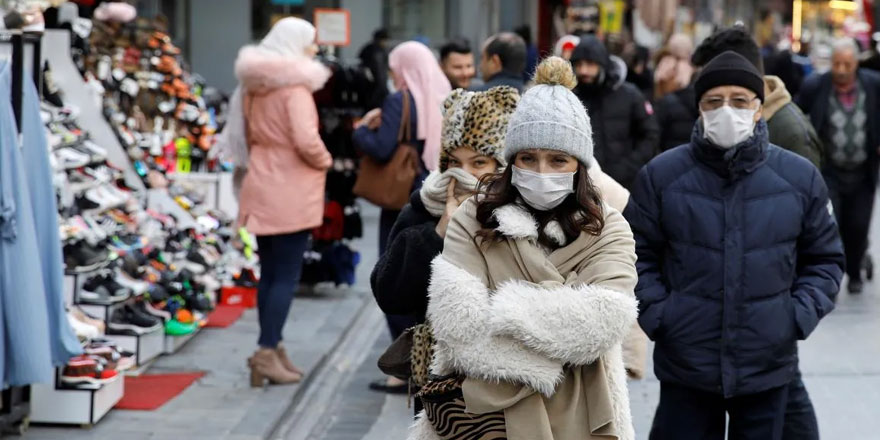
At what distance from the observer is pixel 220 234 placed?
10727mm

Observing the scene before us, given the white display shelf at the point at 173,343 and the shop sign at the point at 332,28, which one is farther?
the shop sign at the point at 332,28

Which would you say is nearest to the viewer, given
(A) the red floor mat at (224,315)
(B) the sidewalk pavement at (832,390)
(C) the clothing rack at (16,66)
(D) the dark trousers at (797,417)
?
(D) the dark trousers at (797,417)

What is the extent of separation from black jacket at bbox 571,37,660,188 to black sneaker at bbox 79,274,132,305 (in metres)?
2.92

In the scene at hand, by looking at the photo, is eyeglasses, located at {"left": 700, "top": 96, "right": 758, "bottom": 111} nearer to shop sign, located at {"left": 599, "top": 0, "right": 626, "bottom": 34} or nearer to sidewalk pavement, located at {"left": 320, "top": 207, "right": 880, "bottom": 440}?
sidewalk pavement, located at {"left": 320, "top": 207, "right": 880, "bottom": 440}

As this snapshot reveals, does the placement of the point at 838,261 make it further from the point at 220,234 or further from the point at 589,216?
the point at 220,234

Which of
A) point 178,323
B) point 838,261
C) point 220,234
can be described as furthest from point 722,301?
point 220,234

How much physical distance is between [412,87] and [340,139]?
9.26 ft

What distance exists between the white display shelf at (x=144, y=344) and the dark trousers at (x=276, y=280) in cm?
72

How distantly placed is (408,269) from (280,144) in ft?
13.2

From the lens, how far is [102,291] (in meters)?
8.05

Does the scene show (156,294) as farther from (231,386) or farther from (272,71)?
(272,71)

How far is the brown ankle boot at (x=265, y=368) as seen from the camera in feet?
26.8

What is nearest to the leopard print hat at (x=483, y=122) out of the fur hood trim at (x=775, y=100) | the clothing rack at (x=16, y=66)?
the fur hood trim at (x=775, y=100)

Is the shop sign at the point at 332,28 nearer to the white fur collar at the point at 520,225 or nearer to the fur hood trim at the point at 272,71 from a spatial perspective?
the fur hood trim at the point at 272,71
